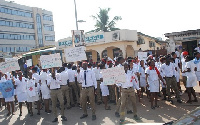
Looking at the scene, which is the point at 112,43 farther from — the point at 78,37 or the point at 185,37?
the point at 78,37

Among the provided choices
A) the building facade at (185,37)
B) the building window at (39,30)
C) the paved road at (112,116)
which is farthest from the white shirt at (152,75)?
the building window at (39,30)

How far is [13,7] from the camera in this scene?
54562 millimetres

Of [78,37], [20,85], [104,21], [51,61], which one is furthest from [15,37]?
[51,61]

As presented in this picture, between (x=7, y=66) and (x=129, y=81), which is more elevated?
(x=7, y=66)

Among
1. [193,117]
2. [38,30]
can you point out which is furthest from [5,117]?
[38,30]

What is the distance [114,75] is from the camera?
6547 mm

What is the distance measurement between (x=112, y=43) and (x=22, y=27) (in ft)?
133

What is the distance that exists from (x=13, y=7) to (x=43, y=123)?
53999 millimetres

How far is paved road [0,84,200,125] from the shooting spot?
677 centimetres

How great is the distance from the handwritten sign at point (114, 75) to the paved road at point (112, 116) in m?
1.39

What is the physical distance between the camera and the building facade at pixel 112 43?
22672 mm

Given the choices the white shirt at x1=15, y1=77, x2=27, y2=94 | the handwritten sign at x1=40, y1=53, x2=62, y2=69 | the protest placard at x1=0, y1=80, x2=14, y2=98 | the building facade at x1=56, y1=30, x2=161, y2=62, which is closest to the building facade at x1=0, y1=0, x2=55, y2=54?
the building facade at x1=56, y1=30, x2=161, y2=62

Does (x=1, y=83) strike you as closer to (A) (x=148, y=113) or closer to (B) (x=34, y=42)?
(A) (x=148, y=113)

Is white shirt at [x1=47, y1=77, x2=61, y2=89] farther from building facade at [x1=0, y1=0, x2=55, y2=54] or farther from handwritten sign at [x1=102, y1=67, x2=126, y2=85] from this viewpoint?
building facade at [x1=0, y1=0, x2=55, y2=54]
